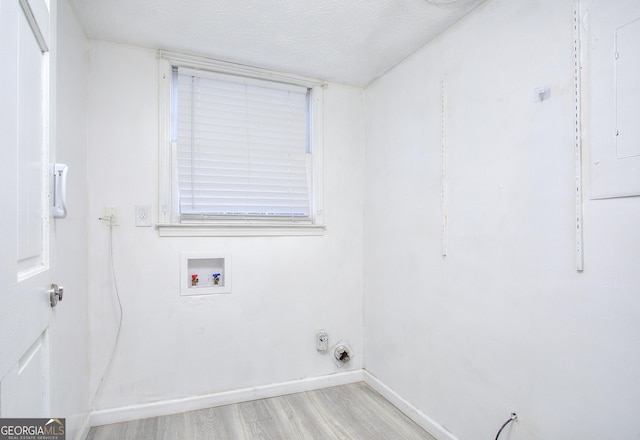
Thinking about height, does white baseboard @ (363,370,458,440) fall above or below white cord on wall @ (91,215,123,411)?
below

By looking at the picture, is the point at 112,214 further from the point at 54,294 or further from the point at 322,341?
the point at 322,341

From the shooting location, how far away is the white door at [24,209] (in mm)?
684

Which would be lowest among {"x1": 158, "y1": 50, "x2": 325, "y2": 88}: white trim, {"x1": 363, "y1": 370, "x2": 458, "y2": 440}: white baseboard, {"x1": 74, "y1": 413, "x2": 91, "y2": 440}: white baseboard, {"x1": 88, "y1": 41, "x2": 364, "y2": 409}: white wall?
{"x1": 363, "y1": 370, "x2": 458, "y2": 440}: white baseboard

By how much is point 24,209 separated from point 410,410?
215cm

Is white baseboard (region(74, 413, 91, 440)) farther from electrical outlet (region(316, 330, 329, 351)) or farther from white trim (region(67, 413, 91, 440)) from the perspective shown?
electrical outlet (region(316, 330, 329, 351))

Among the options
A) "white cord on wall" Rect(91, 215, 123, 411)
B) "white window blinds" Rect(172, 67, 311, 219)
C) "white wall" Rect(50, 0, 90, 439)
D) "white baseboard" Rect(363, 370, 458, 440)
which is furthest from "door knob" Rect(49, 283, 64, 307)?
"white baseboard" Rect(363, 370, 458, 440)

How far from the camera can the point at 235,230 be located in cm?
226

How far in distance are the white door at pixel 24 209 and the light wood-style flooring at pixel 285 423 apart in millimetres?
A: 1142

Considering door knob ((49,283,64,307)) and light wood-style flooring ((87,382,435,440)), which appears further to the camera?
light wood-style flooring ((87,382,435,440))

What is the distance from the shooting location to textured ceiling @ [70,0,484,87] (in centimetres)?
164

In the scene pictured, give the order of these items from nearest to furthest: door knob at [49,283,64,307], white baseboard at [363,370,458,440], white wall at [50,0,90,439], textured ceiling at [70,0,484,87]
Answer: door knob at [49,283,64,307], white wall at [50,0,90,439], textured ceiling at [70,0,484,87], white baseboard at [363,370,458,440]

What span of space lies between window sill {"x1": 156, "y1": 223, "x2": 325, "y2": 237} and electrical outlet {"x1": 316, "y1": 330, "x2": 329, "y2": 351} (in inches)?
29.6

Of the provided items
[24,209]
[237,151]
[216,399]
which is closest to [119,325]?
[216,399]

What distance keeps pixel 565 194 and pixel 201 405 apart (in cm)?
232
